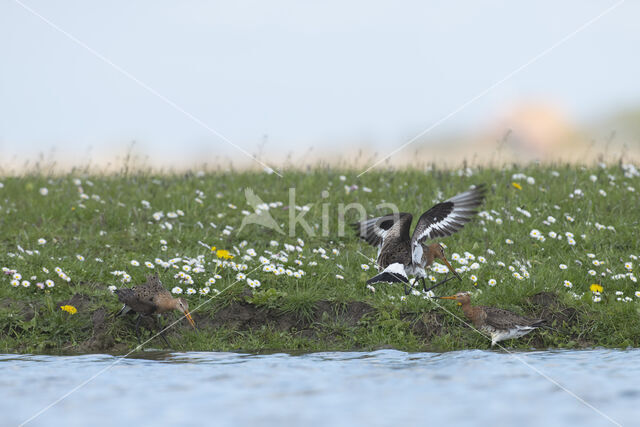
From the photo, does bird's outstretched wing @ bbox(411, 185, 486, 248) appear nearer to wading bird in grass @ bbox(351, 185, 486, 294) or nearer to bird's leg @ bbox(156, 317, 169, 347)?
wading bird in grass @ bbox(351, 185, 486, 294)

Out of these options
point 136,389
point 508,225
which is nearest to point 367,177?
point 508,225

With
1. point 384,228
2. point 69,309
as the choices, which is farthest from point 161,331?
point 384,228

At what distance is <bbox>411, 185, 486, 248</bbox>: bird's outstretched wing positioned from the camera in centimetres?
861

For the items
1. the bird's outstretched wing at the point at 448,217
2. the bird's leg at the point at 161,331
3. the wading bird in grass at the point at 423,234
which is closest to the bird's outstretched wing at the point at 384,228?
the wading bird in grass at the point at 423,234

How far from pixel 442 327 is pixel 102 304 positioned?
3714 millimetres

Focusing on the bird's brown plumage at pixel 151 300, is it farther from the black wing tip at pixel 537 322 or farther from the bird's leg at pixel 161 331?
the black wing tip at pixel 537 322

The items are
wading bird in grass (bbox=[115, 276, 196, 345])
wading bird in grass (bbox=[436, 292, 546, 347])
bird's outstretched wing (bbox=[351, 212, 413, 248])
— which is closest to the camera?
wading bird in grass (bbox=[436, 292, 546, 347])

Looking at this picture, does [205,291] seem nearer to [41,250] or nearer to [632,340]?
[41,250]

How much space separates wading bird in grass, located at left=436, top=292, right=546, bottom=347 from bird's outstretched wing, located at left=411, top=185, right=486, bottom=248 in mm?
900

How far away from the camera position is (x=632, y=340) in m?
8.22

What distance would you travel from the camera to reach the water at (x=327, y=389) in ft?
18.5

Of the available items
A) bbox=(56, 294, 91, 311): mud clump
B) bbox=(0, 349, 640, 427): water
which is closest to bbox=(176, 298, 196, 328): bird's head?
bbox=(0, 349, 640, 427): water

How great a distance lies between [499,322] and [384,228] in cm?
220

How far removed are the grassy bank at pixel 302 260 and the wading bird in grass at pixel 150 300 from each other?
1.21 feet
